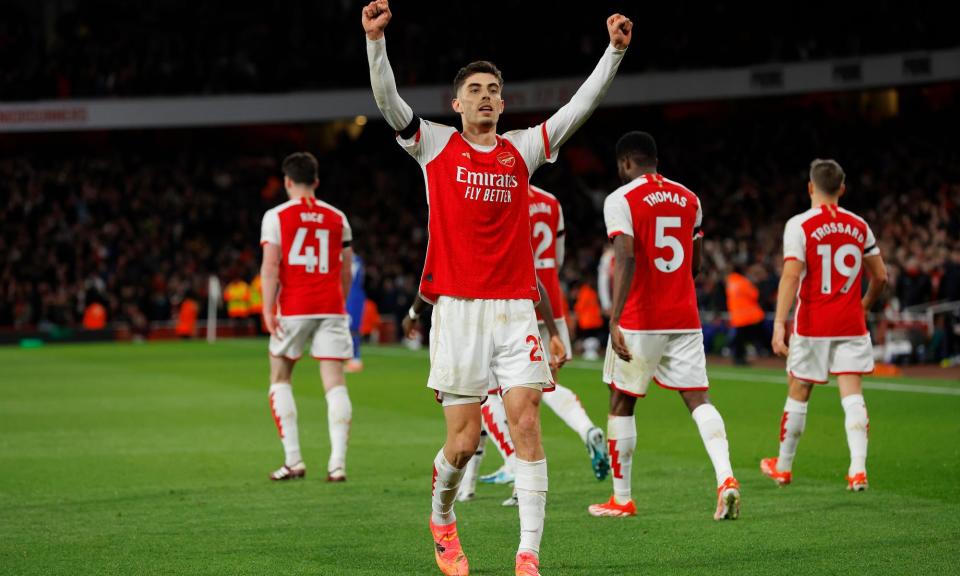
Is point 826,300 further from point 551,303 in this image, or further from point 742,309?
point 742,309

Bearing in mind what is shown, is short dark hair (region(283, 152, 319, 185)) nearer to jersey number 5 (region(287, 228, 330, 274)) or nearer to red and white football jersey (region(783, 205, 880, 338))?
jersey number 5 (region(287, 228, 330, 274))

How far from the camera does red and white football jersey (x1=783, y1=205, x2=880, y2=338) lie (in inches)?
349

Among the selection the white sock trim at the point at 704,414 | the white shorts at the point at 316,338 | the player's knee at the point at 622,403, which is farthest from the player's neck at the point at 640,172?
the white shorts at the point at 316,338

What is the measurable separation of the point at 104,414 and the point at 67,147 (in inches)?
1360

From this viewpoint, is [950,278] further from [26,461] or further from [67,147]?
[67,147]

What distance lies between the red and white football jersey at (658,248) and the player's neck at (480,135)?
5.94 ft

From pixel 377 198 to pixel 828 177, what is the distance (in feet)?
114

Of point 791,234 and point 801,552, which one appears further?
point 791,234

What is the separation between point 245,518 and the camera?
787 centimetres

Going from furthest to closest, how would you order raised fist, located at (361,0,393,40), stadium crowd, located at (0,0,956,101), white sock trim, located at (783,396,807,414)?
stadium crowd, located at (0,0,956,101) < white sock trim, located at (783,396,807,414) < raised fist, located at (361,0,393,40)

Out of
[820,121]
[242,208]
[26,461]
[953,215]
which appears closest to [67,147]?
[242,208]

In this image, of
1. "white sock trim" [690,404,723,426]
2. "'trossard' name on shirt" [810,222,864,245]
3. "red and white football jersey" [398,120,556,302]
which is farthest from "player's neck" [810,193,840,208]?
"red and white football jersey" [398,120,556,302]

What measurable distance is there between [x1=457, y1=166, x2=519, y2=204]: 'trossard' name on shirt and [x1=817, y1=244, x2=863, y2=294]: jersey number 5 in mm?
3637

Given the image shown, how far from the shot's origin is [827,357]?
8.96 metres
